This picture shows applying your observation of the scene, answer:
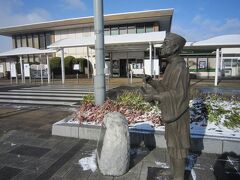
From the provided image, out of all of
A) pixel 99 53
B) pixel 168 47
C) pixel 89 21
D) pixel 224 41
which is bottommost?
→ pixel 168 47

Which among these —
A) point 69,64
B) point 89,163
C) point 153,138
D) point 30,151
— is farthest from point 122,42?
point 69,64

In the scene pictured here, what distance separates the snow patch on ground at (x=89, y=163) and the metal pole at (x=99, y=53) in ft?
8.12

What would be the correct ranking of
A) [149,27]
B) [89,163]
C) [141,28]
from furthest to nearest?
[141,28] → [149,27] → [89,163]

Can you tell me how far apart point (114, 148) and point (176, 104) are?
1472 mm

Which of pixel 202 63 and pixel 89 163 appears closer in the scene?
pixel 89 163

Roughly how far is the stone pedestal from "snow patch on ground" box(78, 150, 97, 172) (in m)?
0.33

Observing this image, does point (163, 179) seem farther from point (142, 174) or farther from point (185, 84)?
point (185, 84)

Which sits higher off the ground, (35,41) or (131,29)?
(131,29)

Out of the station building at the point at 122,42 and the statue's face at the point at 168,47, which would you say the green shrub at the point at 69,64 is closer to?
the station building at the point at 122,42

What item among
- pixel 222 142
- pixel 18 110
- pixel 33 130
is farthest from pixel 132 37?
pixel 222 142

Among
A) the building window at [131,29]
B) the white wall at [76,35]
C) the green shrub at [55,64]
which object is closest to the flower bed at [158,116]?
the building window at [131,29]

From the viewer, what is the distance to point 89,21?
27.2 m

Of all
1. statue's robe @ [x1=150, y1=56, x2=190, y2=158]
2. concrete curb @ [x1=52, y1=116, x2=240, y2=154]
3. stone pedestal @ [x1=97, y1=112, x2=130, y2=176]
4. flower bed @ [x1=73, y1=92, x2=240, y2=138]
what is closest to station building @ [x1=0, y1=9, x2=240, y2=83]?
flower bed @ [x1=73, y1=92, x2=240, y2=138]

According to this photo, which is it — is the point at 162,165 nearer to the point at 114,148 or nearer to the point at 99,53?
the point at 114,148
